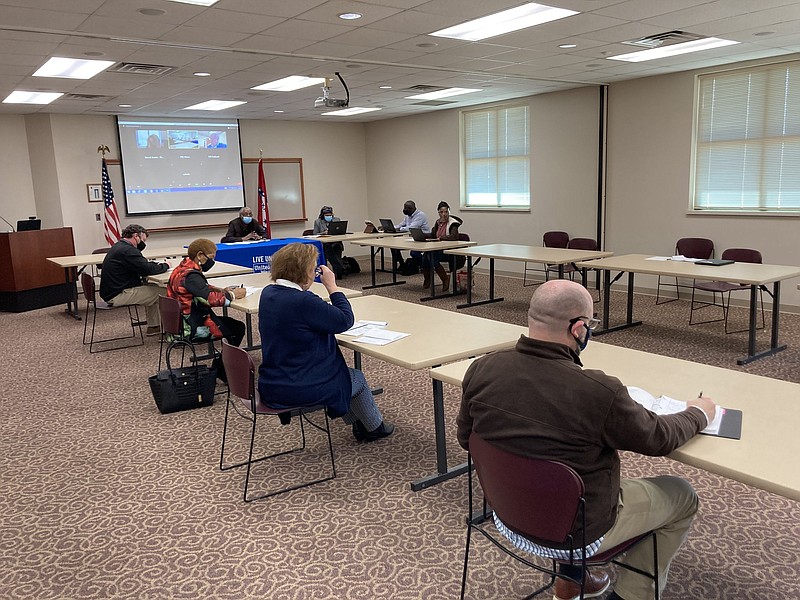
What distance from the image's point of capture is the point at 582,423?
1.75 metres


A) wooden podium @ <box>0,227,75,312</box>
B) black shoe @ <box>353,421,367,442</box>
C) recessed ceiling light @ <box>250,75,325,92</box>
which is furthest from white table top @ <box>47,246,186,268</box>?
black shoe @ <box>353,421,367,442</box>

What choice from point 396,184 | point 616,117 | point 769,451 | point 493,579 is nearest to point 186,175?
point 396,184

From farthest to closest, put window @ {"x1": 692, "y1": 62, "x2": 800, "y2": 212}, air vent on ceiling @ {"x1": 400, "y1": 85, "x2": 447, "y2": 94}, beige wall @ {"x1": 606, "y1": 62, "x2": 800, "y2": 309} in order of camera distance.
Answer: air vent on ceiling @ {"x1": 400, "y1": 85, "x2": 447, "y2": 94}, beige wall @ {"x1": 606, "y1": 62, "x2": 800, "y2": 309}, window @ {"x1": 692, "y1": 62, "x2": 800, "y2": 212}

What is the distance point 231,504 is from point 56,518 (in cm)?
86

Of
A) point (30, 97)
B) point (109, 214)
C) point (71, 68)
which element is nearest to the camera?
point (71, 68)

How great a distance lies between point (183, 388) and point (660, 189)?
6.59 meters

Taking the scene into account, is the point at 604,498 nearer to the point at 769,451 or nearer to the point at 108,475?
the point at 769,451

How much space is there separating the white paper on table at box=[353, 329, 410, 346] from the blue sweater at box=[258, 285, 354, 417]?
0.18 meters

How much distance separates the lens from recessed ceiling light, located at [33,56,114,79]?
6.30 metres

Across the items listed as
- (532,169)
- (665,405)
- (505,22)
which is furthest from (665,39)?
(665,405)

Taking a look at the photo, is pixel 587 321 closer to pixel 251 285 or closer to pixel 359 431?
pixel 359 431

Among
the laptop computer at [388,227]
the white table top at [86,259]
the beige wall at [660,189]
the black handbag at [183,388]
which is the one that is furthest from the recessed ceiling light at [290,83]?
the black handbag at [183,388]

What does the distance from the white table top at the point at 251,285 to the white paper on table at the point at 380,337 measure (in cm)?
91

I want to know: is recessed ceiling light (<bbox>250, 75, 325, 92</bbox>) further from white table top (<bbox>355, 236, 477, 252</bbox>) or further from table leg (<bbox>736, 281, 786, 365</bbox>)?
table leg (<bbox>736, 281, 786, 365</bbox>)
